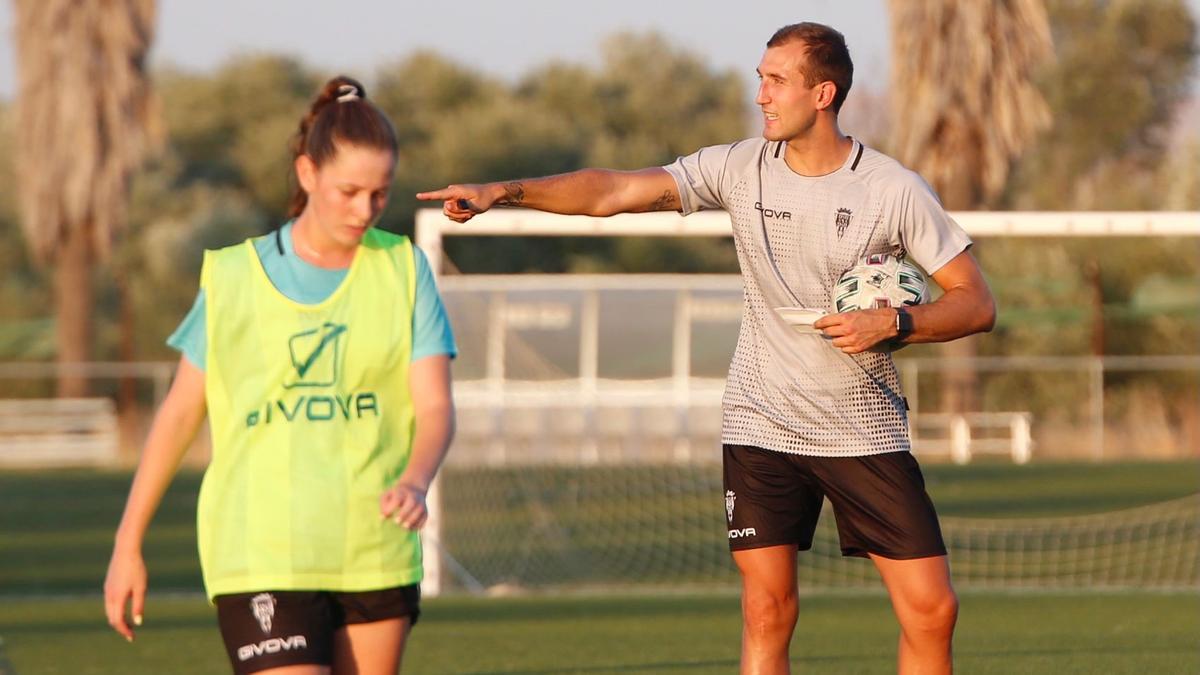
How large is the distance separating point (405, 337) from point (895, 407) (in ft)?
6.41

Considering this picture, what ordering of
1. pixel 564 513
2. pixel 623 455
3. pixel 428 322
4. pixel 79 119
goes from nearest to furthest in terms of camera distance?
pixel 428 322
pixel 564 513
pixel 623 455
pixel 79 119

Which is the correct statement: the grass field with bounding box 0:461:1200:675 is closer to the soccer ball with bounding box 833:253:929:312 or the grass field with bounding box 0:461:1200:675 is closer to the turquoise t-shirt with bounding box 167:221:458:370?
the soccer ball with bounding box 833:253:929:312

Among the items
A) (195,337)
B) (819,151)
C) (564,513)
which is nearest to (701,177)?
(819,151)

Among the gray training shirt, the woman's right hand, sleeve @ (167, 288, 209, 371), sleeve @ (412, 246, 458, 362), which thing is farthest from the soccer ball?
the woman's right hand

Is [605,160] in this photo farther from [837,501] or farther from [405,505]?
[405,505]

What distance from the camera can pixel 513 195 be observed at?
5.85m

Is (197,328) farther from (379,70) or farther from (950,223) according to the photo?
(379,70)

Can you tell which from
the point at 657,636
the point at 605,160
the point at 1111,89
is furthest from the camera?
the point at 1111,89

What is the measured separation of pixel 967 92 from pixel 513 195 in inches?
821

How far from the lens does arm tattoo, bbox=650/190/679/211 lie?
6102 mm

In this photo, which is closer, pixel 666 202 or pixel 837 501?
pixel 837 501

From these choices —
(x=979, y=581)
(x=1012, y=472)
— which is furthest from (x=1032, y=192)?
(x=979, y=581)

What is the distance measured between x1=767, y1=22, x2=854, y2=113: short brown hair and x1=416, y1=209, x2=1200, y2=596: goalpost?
22.8ft

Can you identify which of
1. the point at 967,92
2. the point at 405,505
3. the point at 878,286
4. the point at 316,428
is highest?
the point at 967,92
